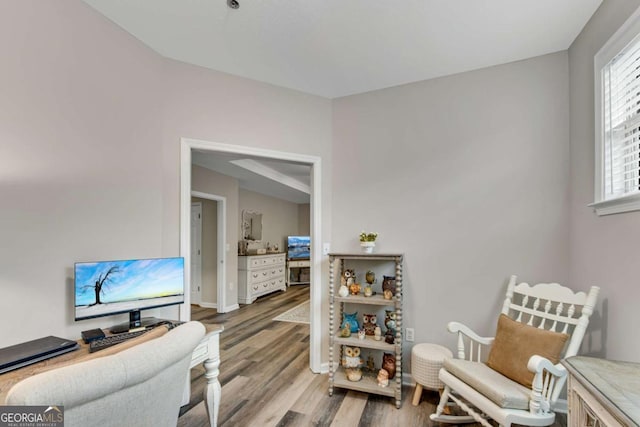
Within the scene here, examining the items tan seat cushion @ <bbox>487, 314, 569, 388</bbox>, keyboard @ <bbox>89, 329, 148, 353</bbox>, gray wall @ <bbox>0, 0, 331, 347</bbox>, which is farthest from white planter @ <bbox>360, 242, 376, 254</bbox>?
keyboard @ <bbox>89, 329, 148, 353</bbox>

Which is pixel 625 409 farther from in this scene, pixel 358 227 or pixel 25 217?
pixel 25 217

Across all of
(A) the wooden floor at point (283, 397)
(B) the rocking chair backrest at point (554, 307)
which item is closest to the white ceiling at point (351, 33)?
(B) the rocking chair backrest at point (554, 307)

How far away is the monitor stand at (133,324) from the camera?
179 cm

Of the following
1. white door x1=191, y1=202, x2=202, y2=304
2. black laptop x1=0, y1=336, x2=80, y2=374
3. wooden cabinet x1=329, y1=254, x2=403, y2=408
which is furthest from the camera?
white door x1=191, y1=202, x2=202, y2=304

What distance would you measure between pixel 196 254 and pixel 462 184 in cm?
462

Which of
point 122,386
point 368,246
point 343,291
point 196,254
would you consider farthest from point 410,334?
point 196,254

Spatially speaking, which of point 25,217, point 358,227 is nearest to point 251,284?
point 358,227

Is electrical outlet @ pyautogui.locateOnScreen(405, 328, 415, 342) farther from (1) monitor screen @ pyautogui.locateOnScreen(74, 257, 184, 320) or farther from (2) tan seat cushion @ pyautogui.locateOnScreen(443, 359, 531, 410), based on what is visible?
(1) monitor screen @ pyautogui.locateOnScreen(74, 257, 184, 320)

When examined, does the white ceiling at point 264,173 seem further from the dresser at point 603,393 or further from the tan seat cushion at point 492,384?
the dresser at point 603,393

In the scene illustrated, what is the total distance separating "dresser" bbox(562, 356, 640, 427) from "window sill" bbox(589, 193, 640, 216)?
2.39 feet

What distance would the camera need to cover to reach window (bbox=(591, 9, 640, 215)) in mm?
1532

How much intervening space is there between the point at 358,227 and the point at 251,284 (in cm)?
363

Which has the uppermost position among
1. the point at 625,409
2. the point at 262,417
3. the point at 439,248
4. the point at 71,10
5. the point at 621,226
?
the point at 71,10

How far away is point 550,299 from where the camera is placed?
199cm
